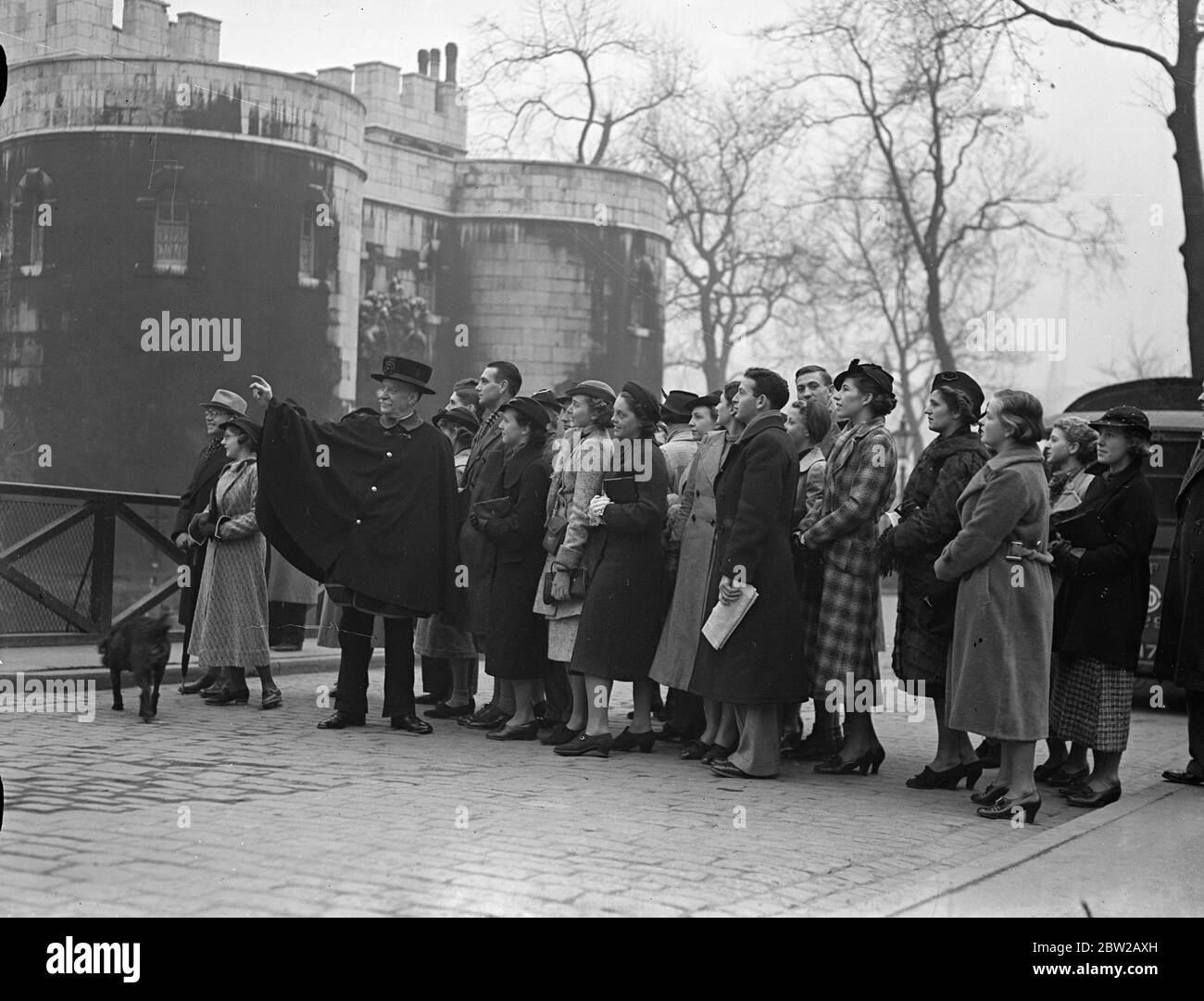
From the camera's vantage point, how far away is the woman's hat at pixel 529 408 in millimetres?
9906

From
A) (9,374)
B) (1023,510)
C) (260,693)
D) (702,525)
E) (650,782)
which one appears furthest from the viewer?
(9,374)

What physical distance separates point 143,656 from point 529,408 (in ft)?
9.97

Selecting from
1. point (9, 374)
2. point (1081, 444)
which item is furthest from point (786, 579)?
point (9, 374)

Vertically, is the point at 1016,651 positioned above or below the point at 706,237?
below

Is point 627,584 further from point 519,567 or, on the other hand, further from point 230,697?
point 230,697

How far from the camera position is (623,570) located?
914 centimetres

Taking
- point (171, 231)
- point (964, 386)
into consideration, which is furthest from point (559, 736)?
point (171, 231)

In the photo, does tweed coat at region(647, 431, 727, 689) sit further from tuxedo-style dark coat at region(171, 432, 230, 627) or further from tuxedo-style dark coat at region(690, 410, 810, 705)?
tuxedo-style dark coat at region(171, 432, 230, 627)

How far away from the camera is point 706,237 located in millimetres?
50562

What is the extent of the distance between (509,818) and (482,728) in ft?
11.5

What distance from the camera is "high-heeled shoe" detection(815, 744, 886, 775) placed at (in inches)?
350

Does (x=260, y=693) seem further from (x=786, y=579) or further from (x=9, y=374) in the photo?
(x=9, y=374)

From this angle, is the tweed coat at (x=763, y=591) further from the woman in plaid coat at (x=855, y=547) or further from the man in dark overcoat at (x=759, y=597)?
the woman in plaid coat at (x=855, y=547)

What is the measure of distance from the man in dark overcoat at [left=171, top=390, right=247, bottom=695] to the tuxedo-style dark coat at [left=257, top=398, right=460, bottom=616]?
4.58ft
